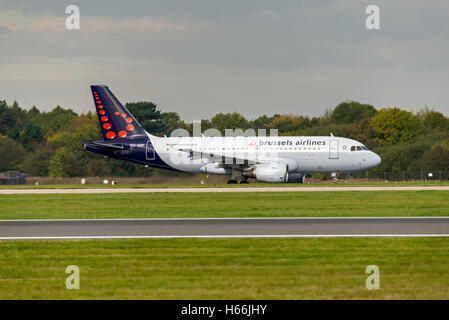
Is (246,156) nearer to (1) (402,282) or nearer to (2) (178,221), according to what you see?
(2) (178,221)

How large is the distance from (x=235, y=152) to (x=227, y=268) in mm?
40712

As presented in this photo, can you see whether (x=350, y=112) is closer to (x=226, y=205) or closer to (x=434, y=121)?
(x=434, y=121)

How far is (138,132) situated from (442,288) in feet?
154

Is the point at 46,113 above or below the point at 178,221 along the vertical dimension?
above

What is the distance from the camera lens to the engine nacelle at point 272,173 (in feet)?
168

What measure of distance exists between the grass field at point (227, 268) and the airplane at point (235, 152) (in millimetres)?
34236

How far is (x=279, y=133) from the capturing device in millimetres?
90312

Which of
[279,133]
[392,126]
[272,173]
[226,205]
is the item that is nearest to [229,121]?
[279,133]

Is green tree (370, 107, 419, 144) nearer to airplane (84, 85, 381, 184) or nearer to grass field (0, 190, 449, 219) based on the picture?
airplane (84, 85, 381, 184)

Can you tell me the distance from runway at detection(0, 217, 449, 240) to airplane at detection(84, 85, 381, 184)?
28.0 meters

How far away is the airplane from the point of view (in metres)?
53.6

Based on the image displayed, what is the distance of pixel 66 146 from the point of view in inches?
2864

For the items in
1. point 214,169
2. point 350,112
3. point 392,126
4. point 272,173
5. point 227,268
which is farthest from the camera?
point 350,112
